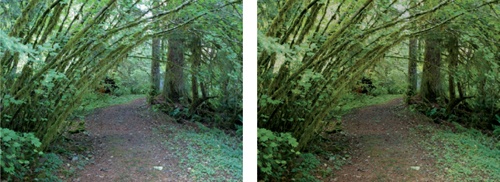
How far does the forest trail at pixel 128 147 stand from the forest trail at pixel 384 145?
3.25ft

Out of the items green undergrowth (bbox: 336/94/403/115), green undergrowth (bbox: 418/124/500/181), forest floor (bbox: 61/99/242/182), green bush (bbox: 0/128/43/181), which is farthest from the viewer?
green undergrowth (bbox: 336/94/403/115)

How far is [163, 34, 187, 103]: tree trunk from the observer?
2.50 m

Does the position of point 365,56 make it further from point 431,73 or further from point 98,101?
point 98,101

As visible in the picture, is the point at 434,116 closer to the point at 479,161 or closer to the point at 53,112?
the point at 479,161

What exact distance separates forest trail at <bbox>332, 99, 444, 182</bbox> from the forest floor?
2.51 feet

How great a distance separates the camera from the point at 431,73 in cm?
254

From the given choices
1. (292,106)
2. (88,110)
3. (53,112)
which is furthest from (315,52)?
(53,112)

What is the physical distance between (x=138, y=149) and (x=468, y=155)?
180cm

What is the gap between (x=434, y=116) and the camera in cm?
254

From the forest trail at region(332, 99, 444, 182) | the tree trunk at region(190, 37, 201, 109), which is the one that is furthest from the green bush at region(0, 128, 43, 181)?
the forest trail at region(332, 99, 444, 182)

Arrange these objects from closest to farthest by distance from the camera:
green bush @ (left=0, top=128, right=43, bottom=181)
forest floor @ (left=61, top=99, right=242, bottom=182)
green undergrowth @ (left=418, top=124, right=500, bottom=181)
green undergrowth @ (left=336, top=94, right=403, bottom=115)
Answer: green bush @ (left=0, top=128, right=43, bottom=181) < forest floor @ (left=61, top=99, right=242, bottom=182) < green undergrowth @ (left=418, top=124, right=500, bottom=181) < green undergrowth @ (left=336, top=94, right=403, bottom=115)

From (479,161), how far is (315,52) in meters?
1.08

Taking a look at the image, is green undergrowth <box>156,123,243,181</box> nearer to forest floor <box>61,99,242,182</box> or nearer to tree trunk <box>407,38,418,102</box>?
forest floor <box>61,99,242,182</box>

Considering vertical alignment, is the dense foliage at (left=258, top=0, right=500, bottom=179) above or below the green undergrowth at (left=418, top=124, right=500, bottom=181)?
above
